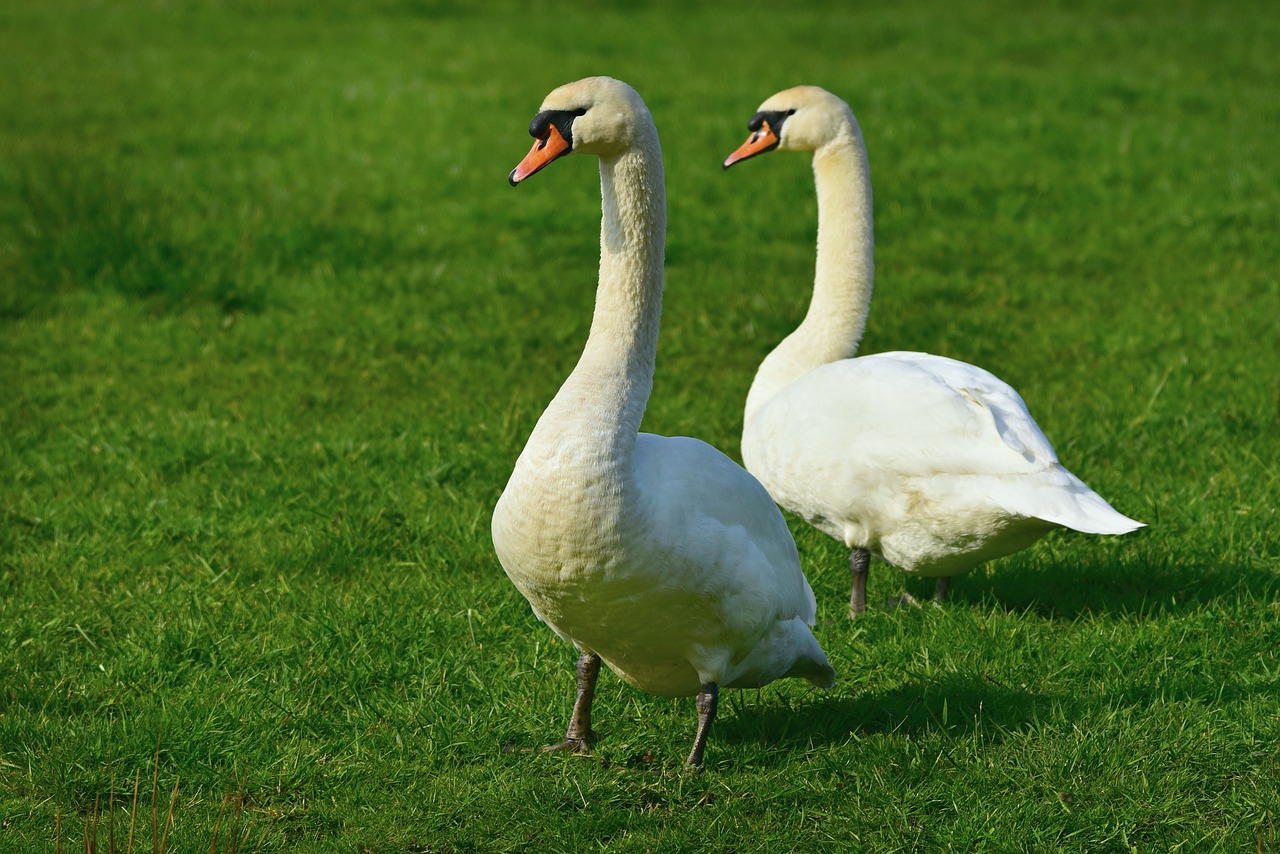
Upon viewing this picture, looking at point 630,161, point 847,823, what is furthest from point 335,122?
point 847,823

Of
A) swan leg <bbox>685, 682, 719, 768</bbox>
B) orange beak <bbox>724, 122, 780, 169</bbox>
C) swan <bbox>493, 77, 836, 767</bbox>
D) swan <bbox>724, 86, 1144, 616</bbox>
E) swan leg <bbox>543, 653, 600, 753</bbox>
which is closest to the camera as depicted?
swan <bbox>493, 77, 836, 767</bbox>

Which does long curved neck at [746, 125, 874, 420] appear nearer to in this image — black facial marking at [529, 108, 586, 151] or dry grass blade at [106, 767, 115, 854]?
black facial marking at [529, 108, 586, 151]

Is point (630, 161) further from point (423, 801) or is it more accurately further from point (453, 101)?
point (453, 101)

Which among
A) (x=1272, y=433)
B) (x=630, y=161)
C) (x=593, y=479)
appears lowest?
(x=1272, y=433)

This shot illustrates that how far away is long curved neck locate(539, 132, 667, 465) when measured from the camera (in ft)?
11.6

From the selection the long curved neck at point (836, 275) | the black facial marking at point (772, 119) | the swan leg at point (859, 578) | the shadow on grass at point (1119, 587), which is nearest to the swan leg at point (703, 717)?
the swan leg at point (859, 578)

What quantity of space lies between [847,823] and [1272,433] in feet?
12.4

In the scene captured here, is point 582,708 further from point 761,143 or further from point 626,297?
point 761,143

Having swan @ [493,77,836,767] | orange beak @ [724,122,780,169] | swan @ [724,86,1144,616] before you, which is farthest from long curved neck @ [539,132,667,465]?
orange beak @ [724,122,780,169]

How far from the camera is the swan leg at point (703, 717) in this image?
384 cm

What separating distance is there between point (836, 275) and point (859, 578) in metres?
1.52

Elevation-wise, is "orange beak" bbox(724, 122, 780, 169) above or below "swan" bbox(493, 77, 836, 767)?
above

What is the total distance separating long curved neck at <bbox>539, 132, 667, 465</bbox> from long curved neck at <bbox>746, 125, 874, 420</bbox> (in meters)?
2.03

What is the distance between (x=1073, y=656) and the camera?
14.8 ft
